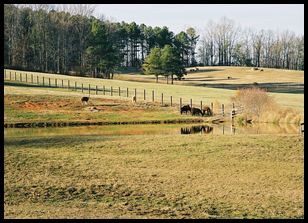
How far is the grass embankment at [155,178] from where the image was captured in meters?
11.5

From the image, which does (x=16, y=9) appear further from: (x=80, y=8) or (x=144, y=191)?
(x=144, y=191)

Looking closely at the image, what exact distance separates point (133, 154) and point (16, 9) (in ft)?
266

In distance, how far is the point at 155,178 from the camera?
14.8 m

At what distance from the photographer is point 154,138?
924 inches

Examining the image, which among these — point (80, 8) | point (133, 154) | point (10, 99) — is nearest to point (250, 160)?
point (133, 154)

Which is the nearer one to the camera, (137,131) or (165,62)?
(137,131)

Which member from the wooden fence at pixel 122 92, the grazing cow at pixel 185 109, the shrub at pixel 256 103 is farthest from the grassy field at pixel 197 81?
the shrub at pixel 256 103

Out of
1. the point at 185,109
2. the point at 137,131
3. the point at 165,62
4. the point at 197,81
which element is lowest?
the point at 137,131

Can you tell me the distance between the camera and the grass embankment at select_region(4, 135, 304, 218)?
1150 centimetres

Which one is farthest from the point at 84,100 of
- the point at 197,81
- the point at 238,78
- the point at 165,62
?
the point at 238,78

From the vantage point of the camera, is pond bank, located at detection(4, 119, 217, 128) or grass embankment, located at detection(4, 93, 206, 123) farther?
grass embankment, located at detection(4, 93, 206, 123)

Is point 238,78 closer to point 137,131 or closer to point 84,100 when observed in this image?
point 84,100

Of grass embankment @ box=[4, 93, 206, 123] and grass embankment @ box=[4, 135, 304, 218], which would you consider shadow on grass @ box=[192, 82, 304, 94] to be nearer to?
grass embankment @ box=[4, 93, 206, 123]

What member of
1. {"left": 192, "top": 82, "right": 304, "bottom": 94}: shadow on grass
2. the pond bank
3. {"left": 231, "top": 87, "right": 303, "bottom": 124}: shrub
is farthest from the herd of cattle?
{"left": 192, "top": 82, "right": 304, "bottom": 94}: shadow on grass
